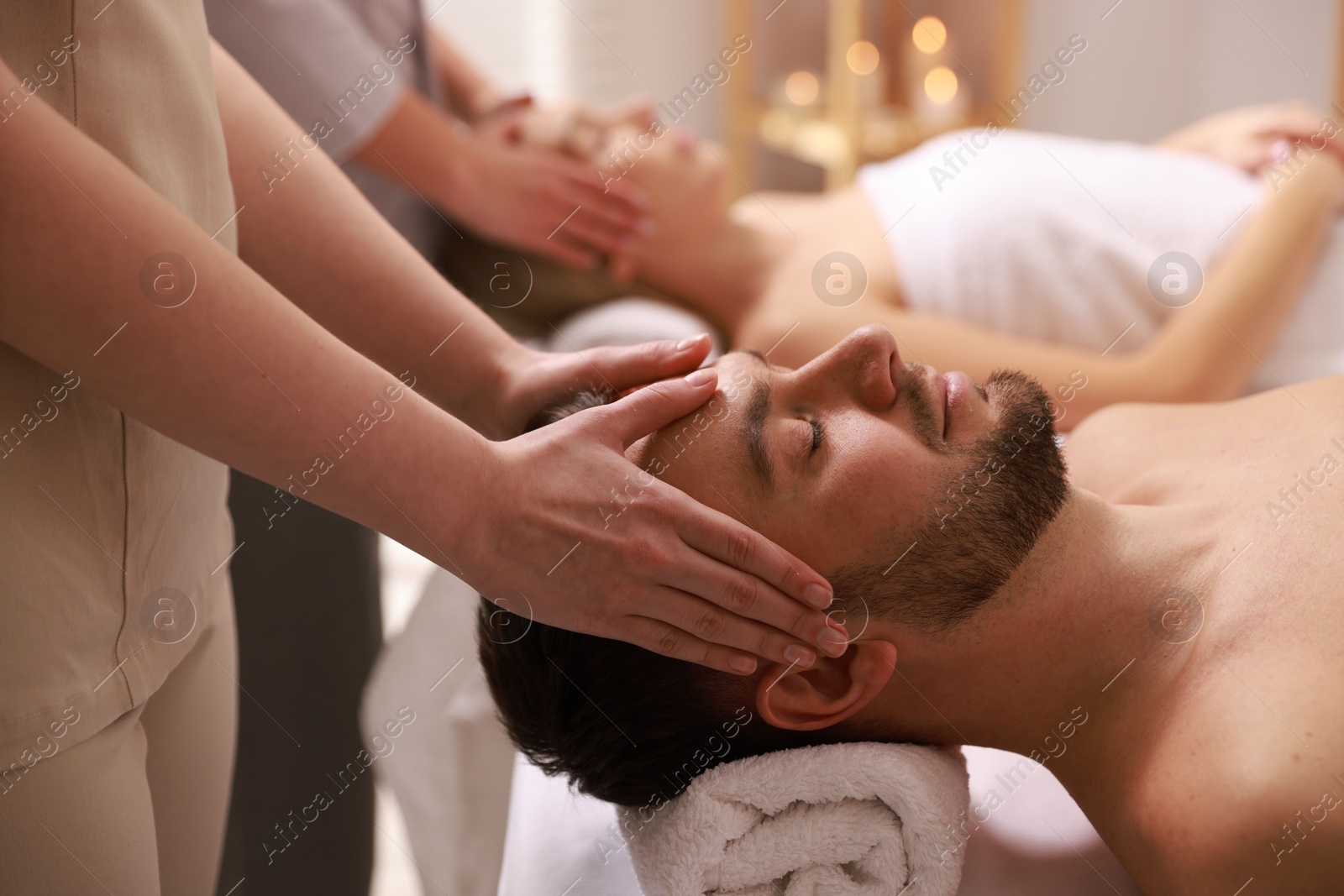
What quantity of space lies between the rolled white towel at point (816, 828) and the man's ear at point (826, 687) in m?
0.03

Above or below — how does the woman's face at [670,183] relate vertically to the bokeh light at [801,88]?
above

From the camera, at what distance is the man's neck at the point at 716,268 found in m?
2.08

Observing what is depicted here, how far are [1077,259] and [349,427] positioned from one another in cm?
135

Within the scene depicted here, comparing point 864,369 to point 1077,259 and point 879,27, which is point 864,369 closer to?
point 1077,259

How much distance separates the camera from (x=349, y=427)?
688 millimetres

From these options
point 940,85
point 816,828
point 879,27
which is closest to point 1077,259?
point 816,828

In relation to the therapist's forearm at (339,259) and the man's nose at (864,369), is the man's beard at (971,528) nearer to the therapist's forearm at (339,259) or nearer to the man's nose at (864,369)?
the man's nose at (864,369)

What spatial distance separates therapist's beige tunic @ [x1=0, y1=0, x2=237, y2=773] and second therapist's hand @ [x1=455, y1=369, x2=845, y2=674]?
258 millimetres

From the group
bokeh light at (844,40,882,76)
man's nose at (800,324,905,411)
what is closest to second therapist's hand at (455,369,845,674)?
man's nose at (800,324,905,411)

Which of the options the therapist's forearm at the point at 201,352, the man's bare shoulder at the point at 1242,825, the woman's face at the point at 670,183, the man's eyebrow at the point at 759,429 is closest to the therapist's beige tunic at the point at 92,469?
the therapist's forearm at the point at 201,352

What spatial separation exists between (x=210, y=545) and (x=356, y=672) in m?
0.84

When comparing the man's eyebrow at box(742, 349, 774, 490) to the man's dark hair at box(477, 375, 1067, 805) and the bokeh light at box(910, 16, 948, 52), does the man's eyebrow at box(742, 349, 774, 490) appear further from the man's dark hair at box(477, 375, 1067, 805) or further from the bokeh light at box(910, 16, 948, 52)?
the bokeh light at box(910, 16, 948, 52)

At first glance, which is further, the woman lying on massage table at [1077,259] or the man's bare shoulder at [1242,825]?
the woman lying on massage table at [1077,259]

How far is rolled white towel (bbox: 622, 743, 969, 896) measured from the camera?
35.9 inches
